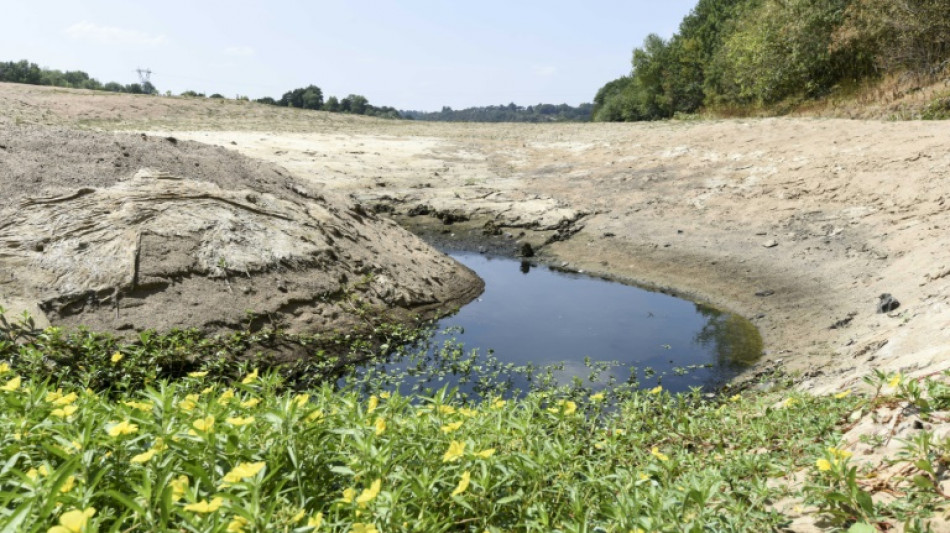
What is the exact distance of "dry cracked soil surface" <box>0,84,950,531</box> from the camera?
7.53m

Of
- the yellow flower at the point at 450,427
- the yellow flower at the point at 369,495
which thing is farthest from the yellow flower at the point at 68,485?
the yellow flower at the point at 450,427

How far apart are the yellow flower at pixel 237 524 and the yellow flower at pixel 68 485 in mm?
578

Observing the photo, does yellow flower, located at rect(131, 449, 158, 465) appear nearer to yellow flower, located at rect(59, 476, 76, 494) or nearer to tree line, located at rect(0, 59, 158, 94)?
yellow flower, located at rect(59, 476, 76, 494)

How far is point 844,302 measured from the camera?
838cm

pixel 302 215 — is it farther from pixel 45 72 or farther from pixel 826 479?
pixel 45 72

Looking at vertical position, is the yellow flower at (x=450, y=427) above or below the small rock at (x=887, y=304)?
above

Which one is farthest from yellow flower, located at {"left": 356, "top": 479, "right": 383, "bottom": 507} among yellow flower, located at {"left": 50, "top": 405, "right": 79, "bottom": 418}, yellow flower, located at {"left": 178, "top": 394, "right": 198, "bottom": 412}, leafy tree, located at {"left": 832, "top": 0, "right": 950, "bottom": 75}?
leafy tree, located at {"left": 832, "top": 0, "right": 950, "bottom": 75}

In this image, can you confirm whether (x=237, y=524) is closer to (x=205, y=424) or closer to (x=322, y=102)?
(x=205, y=424)

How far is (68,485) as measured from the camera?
231 cm

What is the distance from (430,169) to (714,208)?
7090mm

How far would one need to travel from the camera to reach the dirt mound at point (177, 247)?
22.8 feet

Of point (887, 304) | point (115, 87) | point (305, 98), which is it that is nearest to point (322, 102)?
point (305, 98)

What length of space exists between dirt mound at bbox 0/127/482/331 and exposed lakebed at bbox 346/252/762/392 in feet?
2.70

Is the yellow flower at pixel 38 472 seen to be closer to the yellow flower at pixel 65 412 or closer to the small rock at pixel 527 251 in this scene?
the yellow flower at pixel 65 412
